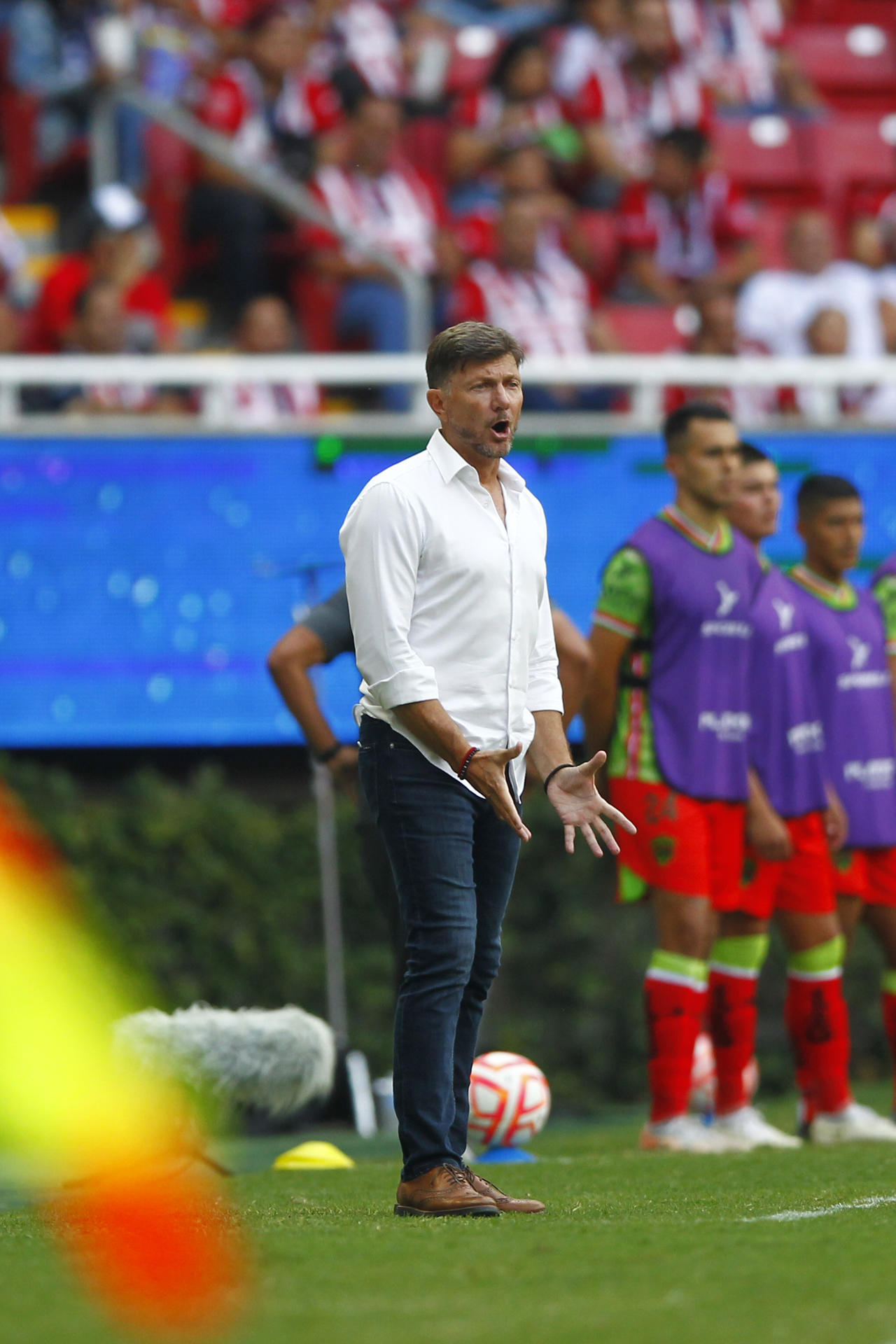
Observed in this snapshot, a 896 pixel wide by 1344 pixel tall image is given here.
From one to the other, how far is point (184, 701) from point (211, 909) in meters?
1.01

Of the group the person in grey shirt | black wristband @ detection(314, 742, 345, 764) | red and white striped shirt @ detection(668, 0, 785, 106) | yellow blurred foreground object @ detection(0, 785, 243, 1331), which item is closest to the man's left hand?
yellow blurred foreground object @ detection(0, 785, 243, 1331)

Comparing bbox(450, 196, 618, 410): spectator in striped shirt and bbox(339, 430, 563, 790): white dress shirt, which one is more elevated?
bbox(450, 196, 618, 410): spectator in striped shirt

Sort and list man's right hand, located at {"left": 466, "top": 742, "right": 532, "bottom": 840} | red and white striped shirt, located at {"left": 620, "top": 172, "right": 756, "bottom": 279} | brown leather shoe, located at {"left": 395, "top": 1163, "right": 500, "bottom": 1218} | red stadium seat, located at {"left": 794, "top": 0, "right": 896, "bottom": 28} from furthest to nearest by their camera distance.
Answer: red stadium seat, located at {"left": 794, "top": 0, "right": 896, "bottom": 28}, red and white striped shirt, located at {"left": 620, "top": 172, "right": 756, "bottom": 279}, brown leather shoe, located at {"left": 395, "top": 1163, "right": 500, "bottom": 1218}, man's right hand, located at {"left": 466, "top": 742, "right": 532, "bottom": 840}

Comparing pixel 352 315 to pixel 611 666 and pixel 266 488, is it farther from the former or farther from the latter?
pixel 611 666

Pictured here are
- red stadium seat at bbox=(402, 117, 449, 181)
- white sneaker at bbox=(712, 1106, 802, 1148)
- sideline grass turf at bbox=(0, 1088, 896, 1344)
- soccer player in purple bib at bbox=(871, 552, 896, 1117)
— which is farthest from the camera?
red stadium seat at bbox=(402, 117, 449, 181)

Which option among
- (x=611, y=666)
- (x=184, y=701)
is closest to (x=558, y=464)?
Answer: (x=184, y=701)

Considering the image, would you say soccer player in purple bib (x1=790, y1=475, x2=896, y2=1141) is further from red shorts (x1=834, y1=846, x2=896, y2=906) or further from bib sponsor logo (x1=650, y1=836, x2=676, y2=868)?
bib sponsor logo (x1=650, y1=836, x2=676, y2=868)

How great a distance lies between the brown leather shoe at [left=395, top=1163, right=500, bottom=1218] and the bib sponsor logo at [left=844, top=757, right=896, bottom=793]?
3.66 meters

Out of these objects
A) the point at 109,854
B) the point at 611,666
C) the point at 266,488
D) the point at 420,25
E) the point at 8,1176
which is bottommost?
the point at 8,1176

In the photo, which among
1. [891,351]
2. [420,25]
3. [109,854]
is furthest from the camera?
[420,25]

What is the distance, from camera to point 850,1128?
776 centimetres

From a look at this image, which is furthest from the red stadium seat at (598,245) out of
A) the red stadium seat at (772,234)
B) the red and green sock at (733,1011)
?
the red and green sock at (733,1011)

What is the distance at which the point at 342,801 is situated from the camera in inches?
428

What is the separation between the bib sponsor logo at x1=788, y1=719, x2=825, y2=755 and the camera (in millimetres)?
7883
